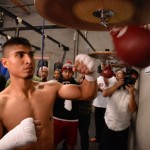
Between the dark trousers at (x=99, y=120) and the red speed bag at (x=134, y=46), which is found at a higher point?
the red speed bag at (x=134, y=46)

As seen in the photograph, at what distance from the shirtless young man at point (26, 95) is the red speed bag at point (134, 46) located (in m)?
0.64

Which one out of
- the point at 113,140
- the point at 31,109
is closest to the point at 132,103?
the point at 113,140

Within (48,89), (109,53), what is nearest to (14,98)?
(48,89)

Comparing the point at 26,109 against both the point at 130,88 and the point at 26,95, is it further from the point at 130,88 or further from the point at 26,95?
the point at 130,88

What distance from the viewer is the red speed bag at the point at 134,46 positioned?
62 cm

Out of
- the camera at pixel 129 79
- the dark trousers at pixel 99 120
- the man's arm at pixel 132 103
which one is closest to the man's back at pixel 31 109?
the man's arm at pixel 132 103

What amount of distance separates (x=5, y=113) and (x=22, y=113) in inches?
4.3

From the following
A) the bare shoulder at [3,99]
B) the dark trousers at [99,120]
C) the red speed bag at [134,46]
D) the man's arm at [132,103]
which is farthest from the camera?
the dark trousers at [99,120]

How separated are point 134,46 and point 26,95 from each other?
103cm

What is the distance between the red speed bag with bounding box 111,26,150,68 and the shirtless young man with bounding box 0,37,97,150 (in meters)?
0.64

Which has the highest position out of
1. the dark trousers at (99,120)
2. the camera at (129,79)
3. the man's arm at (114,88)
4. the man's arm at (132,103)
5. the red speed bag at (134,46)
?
the red speed bag at (134,46)

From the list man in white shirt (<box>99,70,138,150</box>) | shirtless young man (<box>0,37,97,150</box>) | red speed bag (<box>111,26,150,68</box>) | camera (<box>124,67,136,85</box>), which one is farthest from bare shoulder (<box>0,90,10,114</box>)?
camera (<box>124,67,136,85</box>)

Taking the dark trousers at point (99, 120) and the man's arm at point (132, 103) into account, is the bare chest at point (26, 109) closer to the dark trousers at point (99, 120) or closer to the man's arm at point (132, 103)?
the man's arm at point (132, 103)

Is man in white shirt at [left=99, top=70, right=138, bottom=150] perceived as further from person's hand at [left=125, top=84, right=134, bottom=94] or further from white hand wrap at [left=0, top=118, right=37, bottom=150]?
white hand wrap at [left=0, top=118, right=37, bottom=150]
